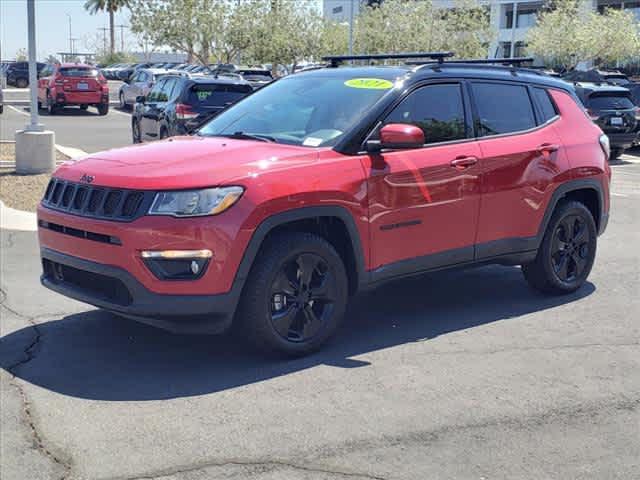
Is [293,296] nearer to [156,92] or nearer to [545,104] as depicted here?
[545,104]

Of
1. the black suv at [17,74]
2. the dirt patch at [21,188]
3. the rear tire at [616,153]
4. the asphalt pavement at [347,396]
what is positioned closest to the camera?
the asphalt pavement at [347,396]

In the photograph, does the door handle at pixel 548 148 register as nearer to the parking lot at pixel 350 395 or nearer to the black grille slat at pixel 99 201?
the parking lot at pixel 350 395

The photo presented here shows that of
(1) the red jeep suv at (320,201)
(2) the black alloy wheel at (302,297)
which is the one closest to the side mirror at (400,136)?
(1) the red jeep suv at (320,201)

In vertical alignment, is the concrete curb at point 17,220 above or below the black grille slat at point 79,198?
below

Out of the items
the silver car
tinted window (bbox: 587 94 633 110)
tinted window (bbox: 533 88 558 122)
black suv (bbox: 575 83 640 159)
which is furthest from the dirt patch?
the silver car

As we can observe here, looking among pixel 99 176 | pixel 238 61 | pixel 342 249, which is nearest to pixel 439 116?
pixel 342 249

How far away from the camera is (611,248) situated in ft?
30.6

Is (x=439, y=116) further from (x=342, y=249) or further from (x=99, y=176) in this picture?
(x=99, y=176)

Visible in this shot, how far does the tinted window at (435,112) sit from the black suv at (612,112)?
12295 mm

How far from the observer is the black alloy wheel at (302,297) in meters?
5.30

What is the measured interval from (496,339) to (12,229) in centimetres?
581

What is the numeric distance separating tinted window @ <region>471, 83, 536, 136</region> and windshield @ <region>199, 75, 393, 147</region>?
2.95 feet

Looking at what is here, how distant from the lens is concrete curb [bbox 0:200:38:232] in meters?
9.63

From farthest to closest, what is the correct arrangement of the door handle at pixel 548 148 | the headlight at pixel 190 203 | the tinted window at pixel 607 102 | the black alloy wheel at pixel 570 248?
1. the tinted window at pixel 607 102
2. the black alloy wheel at pixel 570 248
3. the door handle at pixel 548 148
4. the headlight at pixel 190 203
